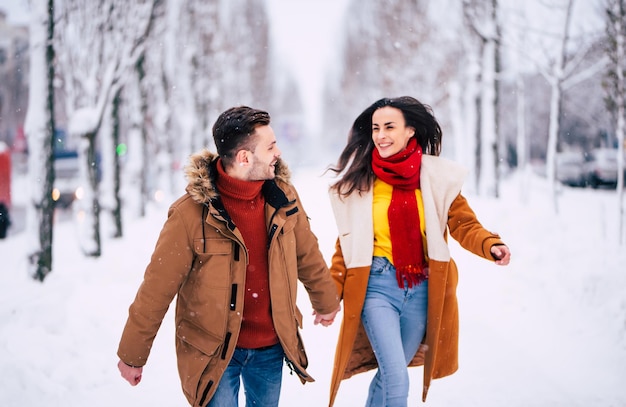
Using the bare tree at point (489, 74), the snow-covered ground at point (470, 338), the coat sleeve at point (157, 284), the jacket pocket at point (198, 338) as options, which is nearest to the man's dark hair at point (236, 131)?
the coat sleeve at point (157, 284)

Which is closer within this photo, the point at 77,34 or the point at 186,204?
the point at 186,204

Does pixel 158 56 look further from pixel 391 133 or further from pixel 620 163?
pixel 391 133

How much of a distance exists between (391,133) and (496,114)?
11.3 m

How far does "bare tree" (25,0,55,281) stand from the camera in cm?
743

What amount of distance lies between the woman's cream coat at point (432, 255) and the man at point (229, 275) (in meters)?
0.48

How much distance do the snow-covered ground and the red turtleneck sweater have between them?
6.09 ft

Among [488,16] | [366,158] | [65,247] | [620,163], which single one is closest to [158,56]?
[65,247]

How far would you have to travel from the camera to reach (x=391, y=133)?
10.9 ft

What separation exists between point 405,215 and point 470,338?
9.59 ft

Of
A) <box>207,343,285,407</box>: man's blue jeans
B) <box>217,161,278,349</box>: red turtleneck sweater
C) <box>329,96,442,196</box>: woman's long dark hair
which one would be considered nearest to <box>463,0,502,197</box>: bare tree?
<box>329,96,442,196</box>: woman's long dark hair

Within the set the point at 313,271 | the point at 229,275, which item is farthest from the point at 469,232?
the point at 229,275

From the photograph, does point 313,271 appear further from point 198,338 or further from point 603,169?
point 603,169

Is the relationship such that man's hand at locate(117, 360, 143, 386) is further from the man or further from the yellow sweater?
the yellow sweater

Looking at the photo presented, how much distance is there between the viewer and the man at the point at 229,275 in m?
2.48
